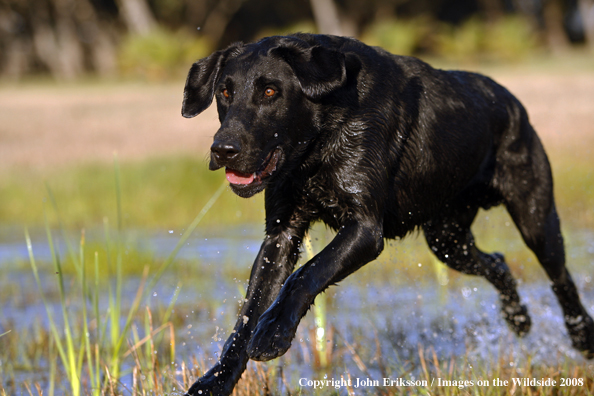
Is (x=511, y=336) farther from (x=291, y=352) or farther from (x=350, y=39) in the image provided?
(x=350, y=39)

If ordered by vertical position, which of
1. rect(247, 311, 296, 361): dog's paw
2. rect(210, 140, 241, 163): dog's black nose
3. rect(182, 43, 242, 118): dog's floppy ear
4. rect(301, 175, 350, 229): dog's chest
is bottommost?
rect(247, 311, 296, 361): dog's paw

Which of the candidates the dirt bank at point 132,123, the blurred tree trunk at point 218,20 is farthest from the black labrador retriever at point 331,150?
the blurred tree trunk at point 218,20

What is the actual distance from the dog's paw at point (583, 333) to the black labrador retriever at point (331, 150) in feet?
3.27

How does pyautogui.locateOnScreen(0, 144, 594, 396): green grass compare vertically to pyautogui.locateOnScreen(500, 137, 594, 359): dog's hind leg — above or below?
below

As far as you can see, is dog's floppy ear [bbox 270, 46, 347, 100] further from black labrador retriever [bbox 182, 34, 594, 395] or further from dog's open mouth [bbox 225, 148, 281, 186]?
dog's open mouth [bbox 225, 148, 281, 186]

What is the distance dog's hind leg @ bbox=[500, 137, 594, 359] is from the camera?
437cm

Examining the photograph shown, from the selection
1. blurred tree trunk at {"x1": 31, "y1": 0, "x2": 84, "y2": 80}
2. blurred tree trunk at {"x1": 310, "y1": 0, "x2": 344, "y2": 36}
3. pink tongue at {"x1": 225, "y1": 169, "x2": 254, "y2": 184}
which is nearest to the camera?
pink tongue at {"x1": 225, "y1": 169, "x2": 254, "y2": 184}

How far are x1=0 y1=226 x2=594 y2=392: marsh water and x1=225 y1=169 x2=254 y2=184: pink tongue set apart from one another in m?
1.11

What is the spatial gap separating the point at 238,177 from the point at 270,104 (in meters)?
0.35

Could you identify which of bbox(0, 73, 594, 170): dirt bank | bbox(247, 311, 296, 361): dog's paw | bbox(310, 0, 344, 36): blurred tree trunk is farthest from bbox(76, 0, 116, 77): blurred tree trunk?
bbox(247, 311, 296, 361): dog's paw

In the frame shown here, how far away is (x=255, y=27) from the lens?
132ft

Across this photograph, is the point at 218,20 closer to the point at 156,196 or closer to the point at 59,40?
the point at 59,40

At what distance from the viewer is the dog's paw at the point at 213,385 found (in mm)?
3162

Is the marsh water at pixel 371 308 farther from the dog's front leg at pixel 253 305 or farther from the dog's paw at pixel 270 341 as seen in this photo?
the dog's paw at pixel 270 341
